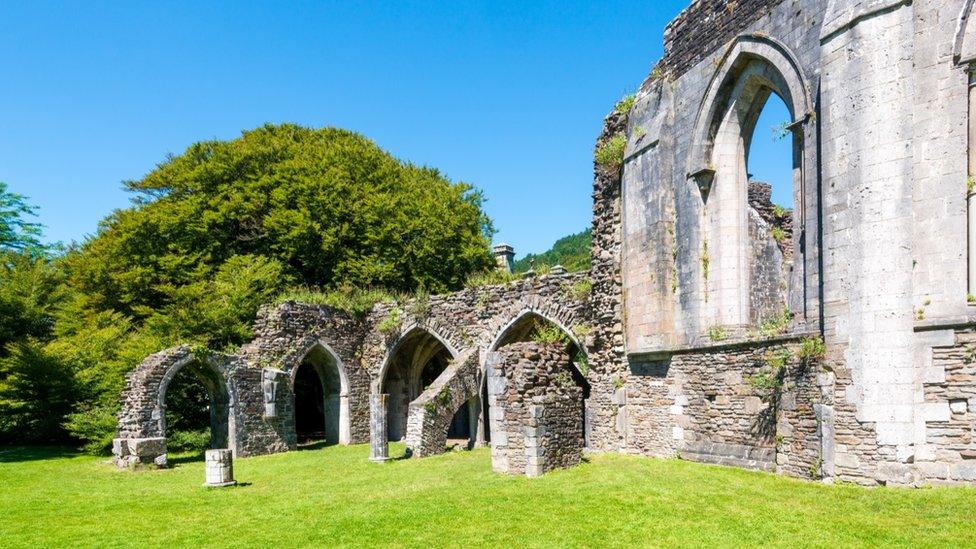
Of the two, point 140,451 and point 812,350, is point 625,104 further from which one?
point 140,451

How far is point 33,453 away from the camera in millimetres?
17078

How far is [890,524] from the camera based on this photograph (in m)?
6.74

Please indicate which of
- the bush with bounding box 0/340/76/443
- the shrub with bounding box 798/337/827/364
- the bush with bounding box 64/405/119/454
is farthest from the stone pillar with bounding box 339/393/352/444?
the shrub with bounding box 798/337/827/364

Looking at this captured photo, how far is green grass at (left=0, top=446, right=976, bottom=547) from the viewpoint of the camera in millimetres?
6914

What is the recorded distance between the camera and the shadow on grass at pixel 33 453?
16.2 meters

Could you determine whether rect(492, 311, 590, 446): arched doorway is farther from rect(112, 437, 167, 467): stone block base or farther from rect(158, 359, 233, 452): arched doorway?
rect(112, 437, 167, 467): stone block base

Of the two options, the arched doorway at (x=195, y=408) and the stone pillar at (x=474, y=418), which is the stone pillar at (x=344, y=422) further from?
the stone pillar at (x=474, y=418)

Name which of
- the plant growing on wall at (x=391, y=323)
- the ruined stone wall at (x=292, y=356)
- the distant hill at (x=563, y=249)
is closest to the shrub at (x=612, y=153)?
the plant growing on wall at (x=391, y=323)

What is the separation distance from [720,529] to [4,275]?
20186 millimetres

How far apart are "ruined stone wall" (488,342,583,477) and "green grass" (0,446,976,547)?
36 centimetres

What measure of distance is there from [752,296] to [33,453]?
16412 millimetres

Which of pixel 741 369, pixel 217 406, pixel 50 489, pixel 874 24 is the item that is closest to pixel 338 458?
pixel 217 406

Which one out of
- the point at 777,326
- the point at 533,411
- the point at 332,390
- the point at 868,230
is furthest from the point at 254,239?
the point at 868,230

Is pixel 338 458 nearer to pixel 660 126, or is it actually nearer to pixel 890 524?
pixel 660 126
